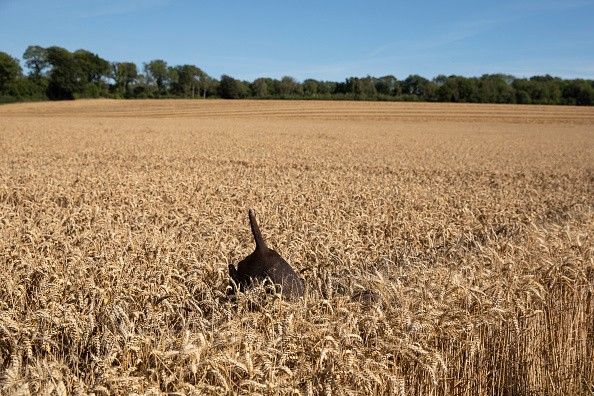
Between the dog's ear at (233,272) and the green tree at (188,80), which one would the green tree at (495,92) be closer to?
the green tree at (188,80)

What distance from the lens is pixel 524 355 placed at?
14.5 feet

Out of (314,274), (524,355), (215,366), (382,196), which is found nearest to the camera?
(215,366)

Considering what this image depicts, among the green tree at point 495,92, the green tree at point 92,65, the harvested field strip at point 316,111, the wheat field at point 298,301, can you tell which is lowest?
the wheat field at point 298,301

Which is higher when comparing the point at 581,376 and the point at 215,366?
the point at 215,366

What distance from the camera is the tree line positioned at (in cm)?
9294

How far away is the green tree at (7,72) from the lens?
94.0 m

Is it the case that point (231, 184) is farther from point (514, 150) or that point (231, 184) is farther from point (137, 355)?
point (514, 150)

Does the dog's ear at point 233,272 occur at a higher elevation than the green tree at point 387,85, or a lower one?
lower

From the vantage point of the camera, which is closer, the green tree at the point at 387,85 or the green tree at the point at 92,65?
the green tree at the point at 92,65

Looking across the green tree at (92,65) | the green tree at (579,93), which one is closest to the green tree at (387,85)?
the green tree at (579,93)

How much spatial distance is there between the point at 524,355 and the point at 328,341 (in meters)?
2.00

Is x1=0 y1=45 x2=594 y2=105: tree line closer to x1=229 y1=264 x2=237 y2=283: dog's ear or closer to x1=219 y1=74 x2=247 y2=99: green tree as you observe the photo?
x1=219 y1=74 x2=247 y2=99: green tree

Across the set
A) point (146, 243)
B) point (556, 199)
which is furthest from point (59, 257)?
point (556, 199)

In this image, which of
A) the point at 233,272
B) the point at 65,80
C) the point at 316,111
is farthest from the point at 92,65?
the point at 233,272
